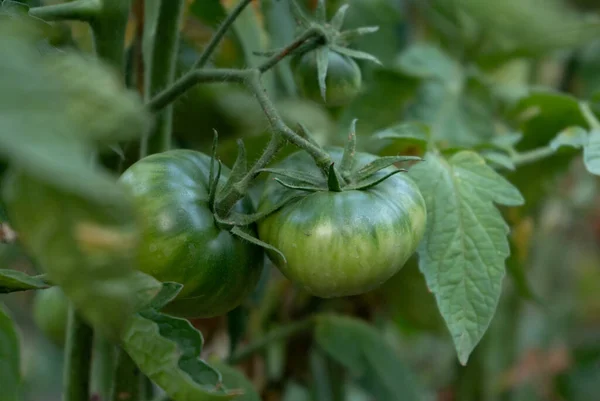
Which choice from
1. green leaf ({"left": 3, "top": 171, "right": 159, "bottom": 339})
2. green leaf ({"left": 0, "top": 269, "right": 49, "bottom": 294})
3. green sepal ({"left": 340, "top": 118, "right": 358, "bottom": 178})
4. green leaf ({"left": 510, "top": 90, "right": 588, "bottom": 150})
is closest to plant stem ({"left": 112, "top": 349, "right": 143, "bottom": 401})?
green leaf ({"left": 0, "top": 269, "right": 49, "bottom": 294})

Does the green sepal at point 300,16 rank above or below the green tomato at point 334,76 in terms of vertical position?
above

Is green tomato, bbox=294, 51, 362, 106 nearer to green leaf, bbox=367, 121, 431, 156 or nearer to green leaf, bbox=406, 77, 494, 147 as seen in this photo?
green leaf, bbox=367, 121, 431, 156

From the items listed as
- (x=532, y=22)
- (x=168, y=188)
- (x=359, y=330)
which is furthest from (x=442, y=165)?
(x=532, y=22)

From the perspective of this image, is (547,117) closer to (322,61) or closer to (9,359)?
(322,61)

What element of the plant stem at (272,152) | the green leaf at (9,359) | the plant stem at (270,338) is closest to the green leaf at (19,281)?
the green leaf at (9,359)

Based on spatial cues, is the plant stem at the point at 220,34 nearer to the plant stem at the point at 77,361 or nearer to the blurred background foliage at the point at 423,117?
the blurred background foliage at the point at 423,117

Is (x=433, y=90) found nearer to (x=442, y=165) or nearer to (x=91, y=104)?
(x=442, y=165)
